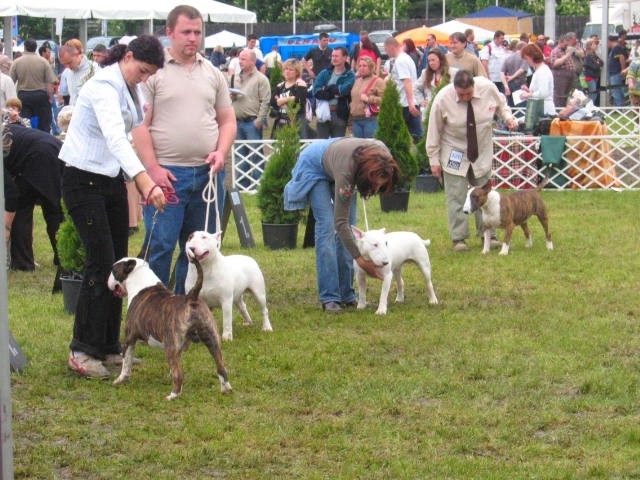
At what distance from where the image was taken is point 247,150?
16359 mm

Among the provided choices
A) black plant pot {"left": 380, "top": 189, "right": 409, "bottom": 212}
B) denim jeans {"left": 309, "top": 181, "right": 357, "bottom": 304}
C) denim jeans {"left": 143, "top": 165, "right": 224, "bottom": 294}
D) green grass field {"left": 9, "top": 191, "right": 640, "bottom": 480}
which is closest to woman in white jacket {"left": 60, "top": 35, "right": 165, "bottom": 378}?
green grass field {"left": 9, "top": 191, "right": 640, "bottom": 480}

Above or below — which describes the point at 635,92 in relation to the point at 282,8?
below

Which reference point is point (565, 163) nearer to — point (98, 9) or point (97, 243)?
point (98, 9)

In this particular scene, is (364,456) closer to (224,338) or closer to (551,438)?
(551,438)

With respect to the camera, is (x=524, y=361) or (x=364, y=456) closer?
(x=364, y=456)

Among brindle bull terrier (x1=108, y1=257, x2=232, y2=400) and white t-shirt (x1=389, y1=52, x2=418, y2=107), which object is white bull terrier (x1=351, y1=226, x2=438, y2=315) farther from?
white t-shirt (x1=389, y1=52, x2=418, y2=107)

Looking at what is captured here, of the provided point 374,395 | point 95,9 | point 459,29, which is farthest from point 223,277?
point 459,29

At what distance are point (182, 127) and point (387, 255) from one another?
1989 millimetres

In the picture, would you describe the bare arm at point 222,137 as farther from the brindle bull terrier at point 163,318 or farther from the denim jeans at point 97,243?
the brindle bull terrier at point 163,318

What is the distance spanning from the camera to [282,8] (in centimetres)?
6825

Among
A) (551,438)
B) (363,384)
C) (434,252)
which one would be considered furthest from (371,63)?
(551,438)

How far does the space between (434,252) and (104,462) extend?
662 cm

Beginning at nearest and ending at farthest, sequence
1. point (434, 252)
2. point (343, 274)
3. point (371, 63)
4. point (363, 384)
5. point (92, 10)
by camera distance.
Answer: point (363, 384)
point (343, 274)
point (434, 252)
point (371, 63)
point (92, 10)

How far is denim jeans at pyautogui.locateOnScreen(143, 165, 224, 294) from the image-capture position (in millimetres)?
6945
